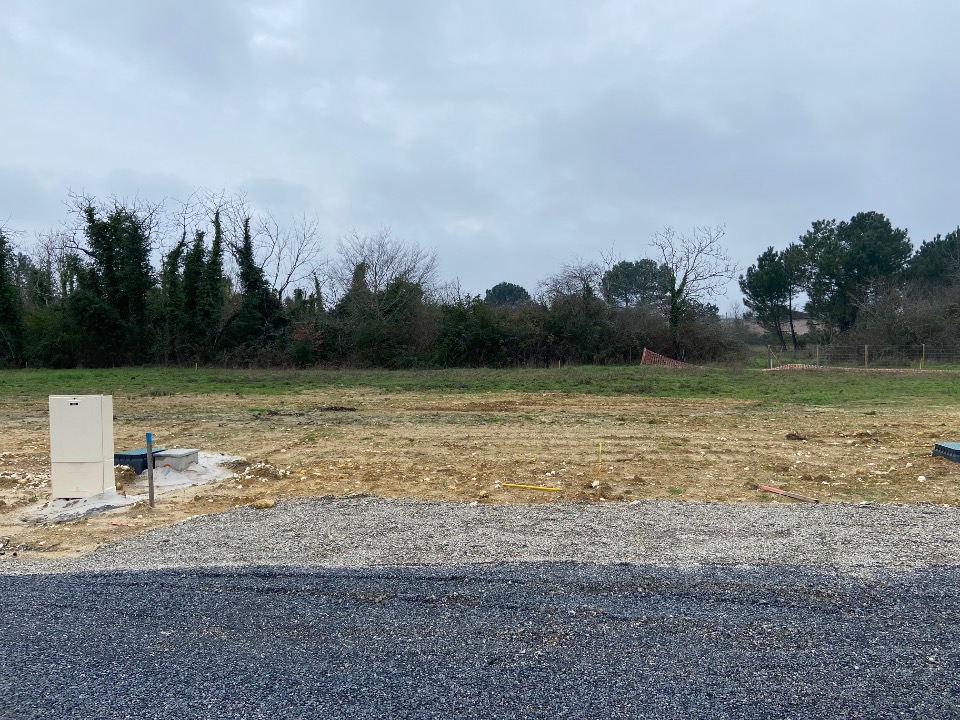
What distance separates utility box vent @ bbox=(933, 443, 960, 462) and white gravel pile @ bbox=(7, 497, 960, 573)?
125 inches

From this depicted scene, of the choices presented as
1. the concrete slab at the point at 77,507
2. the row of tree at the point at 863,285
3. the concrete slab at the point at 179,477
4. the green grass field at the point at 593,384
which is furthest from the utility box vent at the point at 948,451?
the row of tree at the point at 863,285

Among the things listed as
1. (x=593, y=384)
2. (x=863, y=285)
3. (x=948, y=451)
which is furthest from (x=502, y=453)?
(x=863, y=285)

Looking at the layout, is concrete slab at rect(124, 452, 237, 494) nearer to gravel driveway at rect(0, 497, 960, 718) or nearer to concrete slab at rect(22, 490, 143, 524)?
concrete slab at rect(22, 490, 143, 524)

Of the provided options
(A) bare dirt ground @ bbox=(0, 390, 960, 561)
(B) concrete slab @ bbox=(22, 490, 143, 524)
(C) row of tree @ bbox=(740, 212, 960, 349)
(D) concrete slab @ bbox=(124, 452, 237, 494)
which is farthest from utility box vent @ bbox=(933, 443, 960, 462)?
(C) row of tree @ bbox=(740, 212, 960, 349)

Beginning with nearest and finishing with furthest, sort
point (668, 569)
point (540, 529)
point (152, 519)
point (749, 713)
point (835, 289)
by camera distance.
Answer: point (749, 713)
point (668, 569)
point (540, 529)
point (152, 519)
point (835, 289)

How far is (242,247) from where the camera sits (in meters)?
37.7

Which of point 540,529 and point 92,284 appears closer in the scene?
point 540,529

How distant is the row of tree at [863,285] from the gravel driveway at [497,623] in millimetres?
37793

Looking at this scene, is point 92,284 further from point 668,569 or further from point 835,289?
point 835,289

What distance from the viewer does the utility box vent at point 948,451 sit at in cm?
929

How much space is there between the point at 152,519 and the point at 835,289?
5260cm

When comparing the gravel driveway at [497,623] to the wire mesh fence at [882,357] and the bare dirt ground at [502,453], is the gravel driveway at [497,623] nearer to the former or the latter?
the bare dirt ground at [502,453]

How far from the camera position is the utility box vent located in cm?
929

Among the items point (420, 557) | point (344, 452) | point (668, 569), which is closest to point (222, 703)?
point (420, 557)
